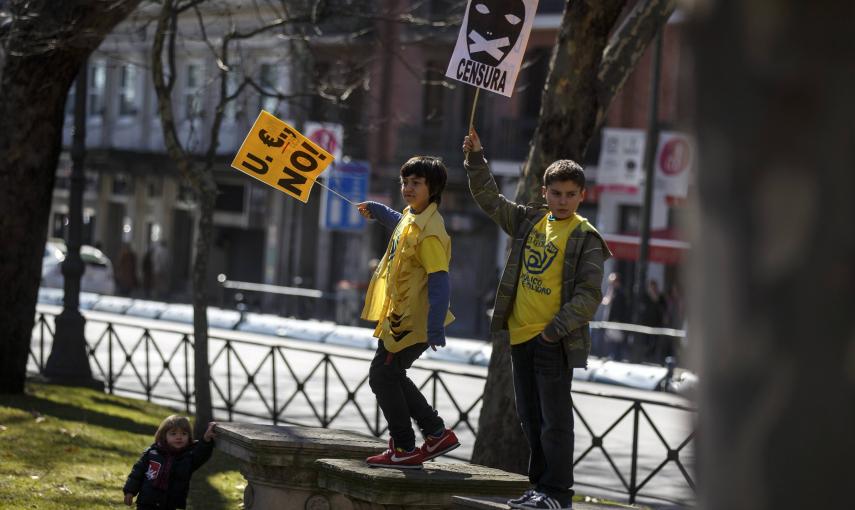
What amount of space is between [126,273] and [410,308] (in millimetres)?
38792

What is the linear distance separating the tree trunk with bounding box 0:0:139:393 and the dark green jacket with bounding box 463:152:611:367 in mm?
7726

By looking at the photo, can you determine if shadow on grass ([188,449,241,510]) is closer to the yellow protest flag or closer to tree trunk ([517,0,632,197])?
the yellow protest flag

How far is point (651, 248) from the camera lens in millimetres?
31859

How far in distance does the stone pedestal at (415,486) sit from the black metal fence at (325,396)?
4.31 metres

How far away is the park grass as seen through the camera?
9.09m

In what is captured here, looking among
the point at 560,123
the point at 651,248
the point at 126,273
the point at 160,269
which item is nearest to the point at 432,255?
the point at 560,123

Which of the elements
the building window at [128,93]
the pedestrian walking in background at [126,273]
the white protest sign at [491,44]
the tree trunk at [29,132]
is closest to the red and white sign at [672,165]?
the pedestrian walking in background at [126,273]

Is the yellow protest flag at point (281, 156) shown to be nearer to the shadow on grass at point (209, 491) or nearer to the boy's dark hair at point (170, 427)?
the boy's dark hair at point (170, 427)

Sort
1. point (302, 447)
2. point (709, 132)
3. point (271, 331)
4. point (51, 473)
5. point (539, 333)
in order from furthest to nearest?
point (271, 331) → point (51, 473) → point (302, 447) → point (539, 333) → point (709, 132)

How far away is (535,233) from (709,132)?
446cm

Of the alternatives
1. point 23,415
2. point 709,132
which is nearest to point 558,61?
point 23,415

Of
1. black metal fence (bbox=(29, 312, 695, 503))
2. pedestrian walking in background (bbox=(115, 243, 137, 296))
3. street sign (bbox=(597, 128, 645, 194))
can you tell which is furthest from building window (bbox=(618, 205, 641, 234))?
pedestrian walking in background (bbox=(115, 243, 137, 296))

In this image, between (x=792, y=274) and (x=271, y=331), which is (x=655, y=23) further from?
(x=271, y=331)

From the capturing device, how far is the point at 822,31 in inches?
66.4
